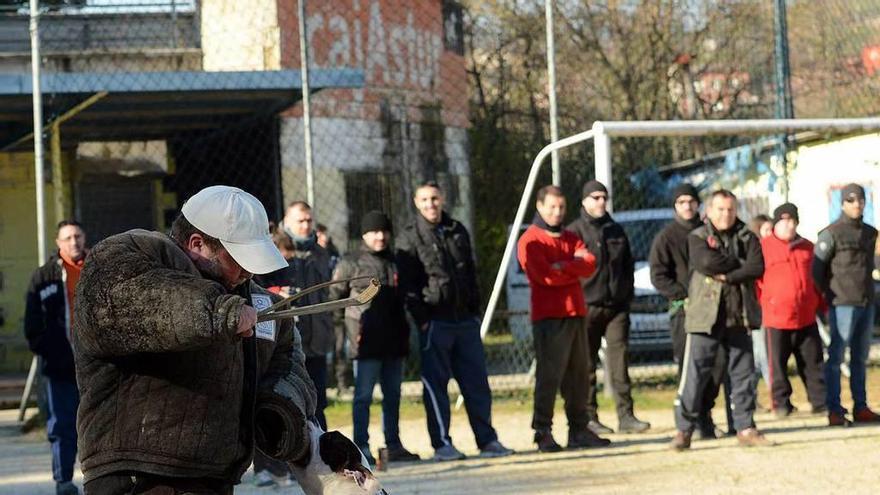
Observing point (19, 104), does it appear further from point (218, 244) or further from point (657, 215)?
point (218, 244)

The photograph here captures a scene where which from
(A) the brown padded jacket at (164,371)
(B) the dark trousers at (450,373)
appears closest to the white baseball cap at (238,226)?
(A) the brown padded jacket at (164,371)

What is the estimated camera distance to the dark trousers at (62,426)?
381 inches

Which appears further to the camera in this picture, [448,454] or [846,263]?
[846,263]

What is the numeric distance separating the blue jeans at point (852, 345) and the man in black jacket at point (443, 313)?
8.79 feet

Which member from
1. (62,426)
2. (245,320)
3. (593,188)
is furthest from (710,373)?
(245,320)

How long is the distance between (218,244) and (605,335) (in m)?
8.27

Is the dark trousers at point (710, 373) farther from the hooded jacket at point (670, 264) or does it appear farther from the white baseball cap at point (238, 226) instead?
the white baseball cap at point (238, 226)

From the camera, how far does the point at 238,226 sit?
4.05 m

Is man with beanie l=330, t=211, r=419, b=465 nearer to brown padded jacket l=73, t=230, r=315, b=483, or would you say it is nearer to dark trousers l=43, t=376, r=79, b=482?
dark trousers l=43, t=376, r=79, b=482

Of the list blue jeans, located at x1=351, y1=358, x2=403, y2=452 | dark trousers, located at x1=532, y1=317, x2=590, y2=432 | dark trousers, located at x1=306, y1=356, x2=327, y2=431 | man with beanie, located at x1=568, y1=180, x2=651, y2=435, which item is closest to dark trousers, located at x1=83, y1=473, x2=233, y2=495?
dark trousers, located at x1=306, y1=356, x2=327, y2=431

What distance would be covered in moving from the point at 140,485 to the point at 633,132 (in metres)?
9.42

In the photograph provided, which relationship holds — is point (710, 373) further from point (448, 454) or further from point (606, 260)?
point (448, 454)

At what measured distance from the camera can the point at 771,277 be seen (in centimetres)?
1248

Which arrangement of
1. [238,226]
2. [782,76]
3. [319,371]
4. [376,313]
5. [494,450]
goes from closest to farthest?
[238,226]
[319,371]
[376,313]
[494,450]
[782,76]
